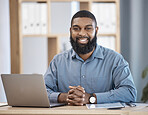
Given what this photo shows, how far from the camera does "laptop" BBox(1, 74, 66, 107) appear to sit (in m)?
1.98

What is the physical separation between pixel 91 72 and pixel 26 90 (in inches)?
29.0

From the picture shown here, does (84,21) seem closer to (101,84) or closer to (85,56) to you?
(85,56)

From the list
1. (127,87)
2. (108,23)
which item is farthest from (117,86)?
(108,23)

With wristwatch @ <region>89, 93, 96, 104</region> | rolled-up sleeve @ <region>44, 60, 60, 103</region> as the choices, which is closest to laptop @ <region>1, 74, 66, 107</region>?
wristwatch @ <region>89, 93, 96, 104</region>

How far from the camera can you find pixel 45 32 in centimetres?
431

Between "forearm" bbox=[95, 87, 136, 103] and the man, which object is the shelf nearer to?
the man

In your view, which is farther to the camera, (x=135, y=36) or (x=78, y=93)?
(x=135, y=36)

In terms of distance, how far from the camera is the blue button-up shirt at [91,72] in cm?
254

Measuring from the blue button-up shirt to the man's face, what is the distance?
9cm

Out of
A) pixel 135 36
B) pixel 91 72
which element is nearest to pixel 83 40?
pixel 91 72

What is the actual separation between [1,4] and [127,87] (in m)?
2.37

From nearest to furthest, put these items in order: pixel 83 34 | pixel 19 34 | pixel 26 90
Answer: pixel 26 90
pixel 83 34
pixel 19 34

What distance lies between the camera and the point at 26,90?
202 centimetres

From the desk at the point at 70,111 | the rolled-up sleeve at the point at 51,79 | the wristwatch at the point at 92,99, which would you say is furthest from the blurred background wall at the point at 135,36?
the desk at the point at 70,111
